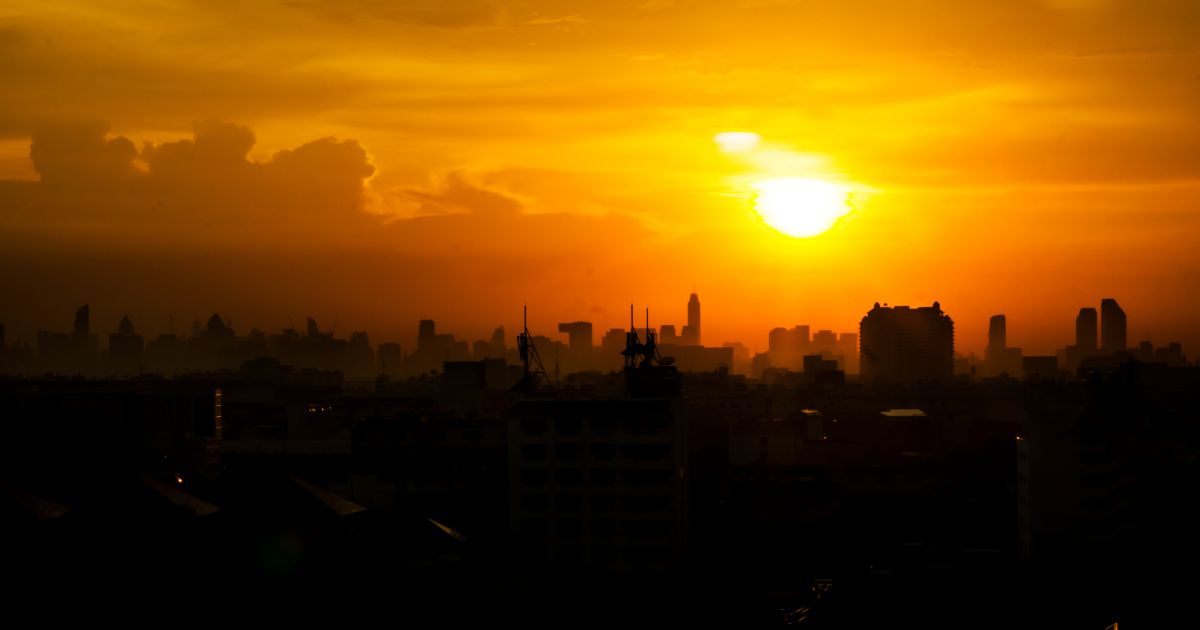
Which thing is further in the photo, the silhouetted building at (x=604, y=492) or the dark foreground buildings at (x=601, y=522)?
the silhouetted building at (x=604, y=492)

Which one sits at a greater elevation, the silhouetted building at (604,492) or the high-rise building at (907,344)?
the high-rise building at (907,344)

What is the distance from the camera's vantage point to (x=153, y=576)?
92.2ft

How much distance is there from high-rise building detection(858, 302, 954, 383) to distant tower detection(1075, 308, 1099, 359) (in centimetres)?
1340

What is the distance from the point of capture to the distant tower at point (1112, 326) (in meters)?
151

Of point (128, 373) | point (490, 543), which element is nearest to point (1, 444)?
point (490, 543)

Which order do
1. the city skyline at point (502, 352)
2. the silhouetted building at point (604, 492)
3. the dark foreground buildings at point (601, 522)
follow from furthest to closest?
the city skyline at point (502, 352) → the silhouetted building at point (604, 492) → the dark foreground buildings at point (601, 522)

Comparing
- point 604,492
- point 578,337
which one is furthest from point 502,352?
point 604,492

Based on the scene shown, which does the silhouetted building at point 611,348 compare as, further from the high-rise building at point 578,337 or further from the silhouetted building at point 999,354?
the silhouetted building at point 999,354

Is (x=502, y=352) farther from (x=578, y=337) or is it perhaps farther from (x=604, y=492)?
(x=604, y=492)

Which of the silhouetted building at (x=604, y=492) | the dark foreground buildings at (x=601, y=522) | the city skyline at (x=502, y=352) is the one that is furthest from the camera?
the city skyline at (x=502, y=352)

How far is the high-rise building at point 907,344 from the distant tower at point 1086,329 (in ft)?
44.0

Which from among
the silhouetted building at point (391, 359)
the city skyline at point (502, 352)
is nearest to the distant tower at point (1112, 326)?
the city skyline at point (502, 352)

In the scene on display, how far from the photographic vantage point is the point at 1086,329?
510ft

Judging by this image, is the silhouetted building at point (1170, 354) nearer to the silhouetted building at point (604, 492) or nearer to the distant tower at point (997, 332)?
the distant tower at point (997, 332)
